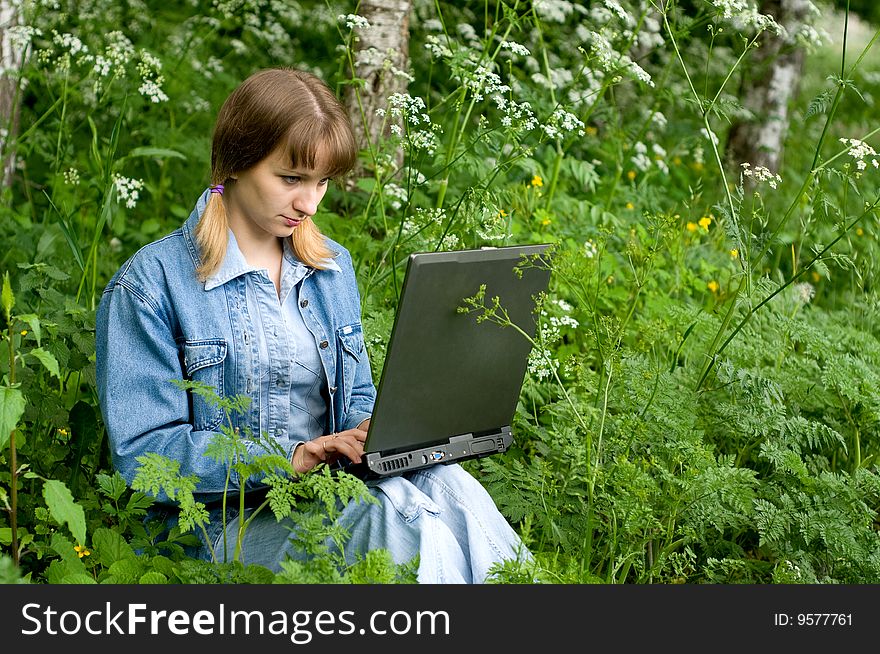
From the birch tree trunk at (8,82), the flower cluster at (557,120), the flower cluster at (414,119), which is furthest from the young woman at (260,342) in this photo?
the birch tree trunk at (8,82)

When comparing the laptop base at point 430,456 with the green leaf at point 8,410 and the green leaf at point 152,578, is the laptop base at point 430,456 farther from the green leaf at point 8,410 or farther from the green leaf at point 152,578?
the green leaf at point 8,410

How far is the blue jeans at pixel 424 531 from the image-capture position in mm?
1920

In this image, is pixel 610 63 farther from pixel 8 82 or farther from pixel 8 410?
pixel 8 82

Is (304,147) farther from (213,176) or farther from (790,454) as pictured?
(790,454)

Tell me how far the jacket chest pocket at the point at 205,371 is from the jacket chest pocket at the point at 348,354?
311 millimetres

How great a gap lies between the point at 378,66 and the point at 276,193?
1.69 m

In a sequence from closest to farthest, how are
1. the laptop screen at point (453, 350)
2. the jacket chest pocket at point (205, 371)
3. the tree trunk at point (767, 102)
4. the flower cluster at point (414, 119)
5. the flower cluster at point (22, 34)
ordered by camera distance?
the laptop screen at point (453, 350)
the jacket chest pocket at point (205, 371)
the flower cluster at point (414, 119)
the flower cluster at point (22, 34)
the tree trunk at point (767, 102)

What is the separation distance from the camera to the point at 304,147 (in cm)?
207

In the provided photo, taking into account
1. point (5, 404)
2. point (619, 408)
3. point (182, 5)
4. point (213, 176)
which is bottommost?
point (5, 404)

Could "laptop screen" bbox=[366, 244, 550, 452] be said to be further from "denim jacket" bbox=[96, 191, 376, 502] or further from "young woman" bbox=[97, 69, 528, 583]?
"denim jacket" bbox=[96, 191, 376, 502]

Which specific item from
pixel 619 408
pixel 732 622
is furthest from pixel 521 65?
pixel 732 622

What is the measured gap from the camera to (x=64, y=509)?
1.77 m

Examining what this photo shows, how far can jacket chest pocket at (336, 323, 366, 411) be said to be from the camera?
234 cm

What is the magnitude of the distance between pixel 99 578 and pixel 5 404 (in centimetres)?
54
